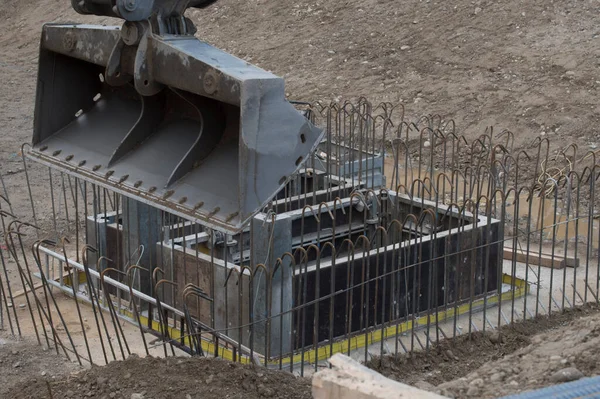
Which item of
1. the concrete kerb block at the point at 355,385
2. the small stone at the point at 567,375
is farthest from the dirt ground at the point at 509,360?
the concrete kerb block at the point at 355,385

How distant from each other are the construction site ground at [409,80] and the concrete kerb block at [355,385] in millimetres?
1845

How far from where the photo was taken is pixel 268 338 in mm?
7730

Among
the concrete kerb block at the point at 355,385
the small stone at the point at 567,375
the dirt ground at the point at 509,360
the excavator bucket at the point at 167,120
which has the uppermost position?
the excavator bucket at the point at 167,120

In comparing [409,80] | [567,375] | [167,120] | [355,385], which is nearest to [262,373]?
[167,120]

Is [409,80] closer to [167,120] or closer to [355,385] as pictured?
[167,120]

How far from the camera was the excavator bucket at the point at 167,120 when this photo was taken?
500 centimetres

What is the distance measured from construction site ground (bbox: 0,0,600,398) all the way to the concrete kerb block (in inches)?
72.6

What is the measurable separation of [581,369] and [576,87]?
1061cm

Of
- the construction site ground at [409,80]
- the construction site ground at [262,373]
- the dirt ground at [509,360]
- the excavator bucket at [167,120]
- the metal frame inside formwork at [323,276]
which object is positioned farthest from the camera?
the metal frame inside formwork at [323,276]

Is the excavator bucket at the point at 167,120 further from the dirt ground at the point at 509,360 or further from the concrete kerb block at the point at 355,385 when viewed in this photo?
the dirt ground at the point at 509,360

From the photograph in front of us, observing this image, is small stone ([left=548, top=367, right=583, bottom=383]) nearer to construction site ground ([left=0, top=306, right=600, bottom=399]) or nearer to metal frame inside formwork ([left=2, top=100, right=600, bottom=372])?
construction site ground ([left=0, top=306, right=600, bottom=399])

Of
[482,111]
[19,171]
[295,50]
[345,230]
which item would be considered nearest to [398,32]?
[295,50]

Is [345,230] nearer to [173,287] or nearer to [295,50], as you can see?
[173,287]

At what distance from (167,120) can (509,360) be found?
9.43 ft
